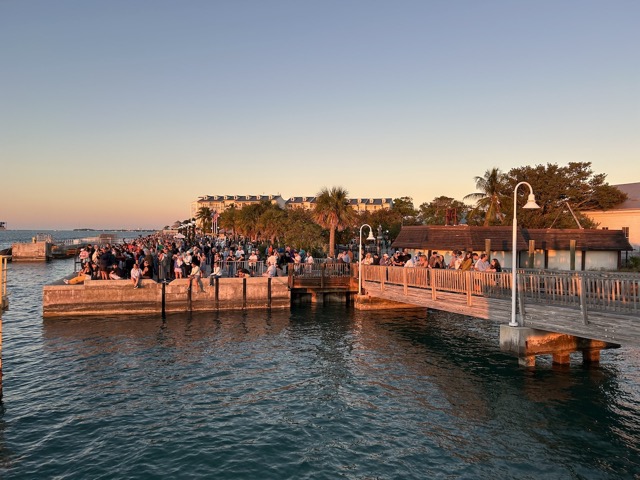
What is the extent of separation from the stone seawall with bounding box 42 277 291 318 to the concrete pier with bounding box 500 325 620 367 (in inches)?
598

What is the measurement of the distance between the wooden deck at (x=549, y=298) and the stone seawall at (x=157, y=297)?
8.93m

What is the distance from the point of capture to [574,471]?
974cm

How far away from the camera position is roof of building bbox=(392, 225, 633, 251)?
3178 cm

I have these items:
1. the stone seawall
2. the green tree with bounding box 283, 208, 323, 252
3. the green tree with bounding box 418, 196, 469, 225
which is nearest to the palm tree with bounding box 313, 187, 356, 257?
the green tree with bounding box 283, 208, 323, 252

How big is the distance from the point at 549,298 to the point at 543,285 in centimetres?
429

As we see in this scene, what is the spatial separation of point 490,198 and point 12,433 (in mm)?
47729

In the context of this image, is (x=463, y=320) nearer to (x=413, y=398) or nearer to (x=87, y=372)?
(x=413, y=398)

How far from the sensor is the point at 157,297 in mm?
26125

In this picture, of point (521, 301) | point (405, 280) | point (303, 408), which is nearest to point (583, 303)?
point (521, 301)

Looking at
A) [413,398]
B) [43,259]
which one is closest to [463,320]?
[413,398]

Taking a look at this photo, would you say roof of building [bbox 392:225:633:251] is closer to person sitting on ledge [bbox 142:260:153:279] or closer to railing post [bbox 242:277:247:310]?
railing post [bbox 242:277:247:310]

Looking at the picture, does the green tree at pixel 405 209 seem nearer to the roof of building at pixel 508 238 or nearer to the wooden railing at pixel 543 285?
the roof of building at pixel 508 238

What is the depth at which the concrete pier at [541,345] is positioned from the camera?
51.7 ft

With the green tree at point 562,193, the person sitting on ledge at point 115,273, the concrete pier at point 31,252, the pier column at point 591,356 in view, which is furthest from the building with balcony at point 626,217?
the concrete pier at point 31,252
